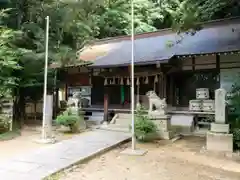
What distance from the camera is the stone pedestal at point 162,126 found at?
33.3 ft

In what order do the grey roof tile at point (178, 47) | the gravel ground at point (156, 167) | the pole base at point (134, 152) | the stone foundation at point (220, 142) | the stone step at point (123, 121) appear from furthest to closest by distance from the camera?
the stone step at point (123, 121), the grey roof tile at point (178, 47), the stone foundation at point (220, 142), the pole base at point (134, 152), the gravel ground at point (156, 167)

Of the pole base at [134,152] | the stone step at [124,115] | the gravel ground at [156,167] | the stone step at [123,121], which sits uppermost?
the stone step at [124,115]

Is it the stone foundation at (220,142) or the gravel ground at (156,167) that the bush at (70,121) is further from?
the stone foundation at (220,142)

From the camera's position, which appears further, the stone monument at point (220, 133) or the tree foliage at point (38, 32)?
the tree foliage at point (38, 32)

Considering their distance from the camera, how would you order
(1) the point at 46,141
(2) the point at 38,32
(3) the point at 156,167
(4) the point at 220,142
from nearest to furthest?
(3) the point at 156,167, (4) the point at 220,142, (1) the point at 46,141, (2) the point at 38,32

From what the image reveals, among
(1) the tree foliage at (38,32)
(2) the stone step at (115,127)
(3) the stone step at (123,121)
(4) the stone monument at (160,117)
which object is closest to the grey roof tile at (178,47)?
(1) the tree foliage at (38,32)

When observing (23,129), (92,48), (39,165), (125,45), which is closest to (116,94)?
(125,45)

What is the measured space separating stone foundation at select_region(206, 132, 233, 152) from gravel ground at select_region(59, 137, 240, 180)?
18.1 inches

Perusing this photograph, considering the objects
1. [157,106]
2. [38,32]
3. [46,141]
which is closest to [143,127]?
[157,106]

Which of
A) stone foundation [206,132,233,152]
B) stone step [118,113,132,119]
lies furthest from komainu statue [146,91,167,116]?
stone foundation [206,132,233,152]

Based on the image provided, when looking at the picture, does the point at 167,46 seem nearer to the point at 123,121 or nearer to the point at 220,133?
the point at 123,121

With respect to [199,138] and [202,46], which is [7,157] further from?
[202,46]

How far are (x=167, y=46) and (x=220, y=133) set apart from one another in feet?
15.8

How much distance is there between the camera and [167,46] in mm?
11859
